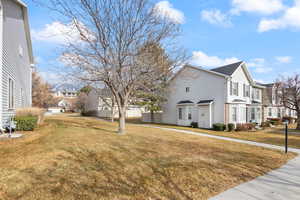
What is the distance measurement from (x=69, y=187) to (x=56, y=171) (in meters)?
0.88

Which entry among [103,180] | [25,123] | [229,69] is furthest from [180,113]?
[103,180]

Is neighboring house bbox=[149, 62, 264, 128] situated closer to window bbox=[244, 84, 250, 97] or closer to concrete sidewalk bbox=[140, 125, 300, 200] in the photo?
window bbox=[244, 84, 250, 97]

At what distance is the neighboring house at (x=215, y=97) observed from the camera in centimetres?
1906

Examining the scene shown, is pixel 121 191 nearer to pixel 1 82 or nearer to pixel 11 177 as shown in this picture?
pixel 11 177

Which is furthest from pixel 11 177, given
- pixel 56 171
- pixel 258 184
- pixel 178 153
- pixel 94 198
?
pixel 258 184

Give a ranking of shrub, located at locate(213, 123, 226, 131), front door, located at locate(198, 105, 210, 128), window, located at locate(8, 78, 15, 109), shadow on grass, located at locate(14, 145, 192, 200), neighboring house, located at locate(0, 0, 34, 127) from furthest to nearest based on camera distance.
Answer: front door, located at locate(198, 105, 210, 128) → shrub, located at locate(213, 123, 226, 131) → window, located at locate(8, 78, 15, 109) → neighboring house, located at locate(0, 0, 34, 127) → shadow on grass, located at locate(14, 145, 192, 200)

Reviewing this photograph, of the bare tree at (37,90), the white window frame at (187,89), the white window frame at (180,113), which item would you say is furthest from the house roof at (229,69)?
the bare tree at (37,90)

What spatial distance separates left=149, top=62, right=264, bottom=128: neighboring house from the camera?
19.1 meters

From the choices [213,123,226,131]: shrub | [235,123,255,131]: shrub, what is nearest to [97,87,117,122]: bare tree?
[213,123,226,131]: shrub

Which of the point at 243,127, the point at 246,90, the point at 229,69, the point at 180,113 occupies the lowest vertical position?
the point at 243,127

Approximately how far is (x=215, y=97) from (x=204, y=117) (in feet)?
8.31

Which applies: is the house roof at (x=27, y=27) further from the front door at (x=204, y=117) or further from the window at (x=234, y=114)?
the window at (x=234, y=114)

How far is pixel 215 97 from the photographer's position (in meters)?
19.6

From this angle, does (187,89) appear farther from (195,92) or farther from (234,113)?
(234,113)
